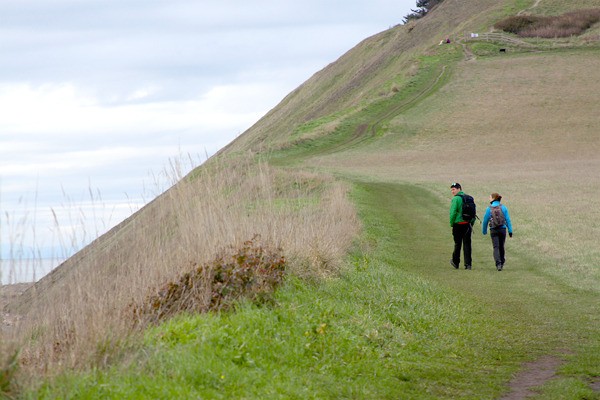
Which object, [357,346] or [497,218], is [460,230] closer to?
[497,218]

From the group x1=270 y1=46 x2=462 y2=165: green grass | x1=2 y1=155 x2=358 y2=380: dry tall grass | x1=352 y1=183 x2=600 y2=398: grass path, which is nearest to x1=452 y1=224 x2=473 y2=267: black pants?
x1=352 y1=183 x2=600 y2=398: grass path

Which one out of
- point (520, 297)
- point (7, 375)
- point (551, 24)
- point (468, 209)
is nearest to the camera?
point (7, 375)

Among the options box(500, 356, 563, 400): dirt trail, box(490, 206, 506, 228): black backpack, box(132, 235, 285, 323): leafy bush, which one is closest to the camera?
box(500, 356, 563, 400): dirt trail

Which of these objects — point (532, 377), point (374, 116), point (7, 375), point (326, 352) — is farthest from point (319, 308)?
point (374, 116)

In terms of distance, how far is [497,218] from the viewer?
1912cm

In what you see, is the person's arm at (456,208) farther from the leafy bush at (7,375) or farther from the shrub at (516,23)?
the shrub at (516,23)

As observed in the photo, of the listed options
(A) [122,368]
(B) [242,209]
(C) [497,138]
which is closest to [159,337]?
(A) [122,368]

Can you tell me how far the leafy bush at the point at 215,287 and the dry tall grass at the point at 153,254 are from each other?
205 mm

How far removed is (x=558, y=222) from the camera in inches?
1017

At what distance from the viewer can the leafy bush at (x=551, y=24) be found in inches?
3488

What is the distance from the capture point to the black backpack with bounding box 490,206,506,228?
19.1 meters

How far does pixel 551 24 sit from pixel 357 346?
8876 cm

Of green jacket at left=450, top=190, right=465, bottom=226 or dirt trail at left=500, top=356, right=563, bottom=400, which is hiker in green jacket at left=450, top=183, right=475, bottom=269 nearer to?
green jacket at left=450, top=190, right=465, bottom=226

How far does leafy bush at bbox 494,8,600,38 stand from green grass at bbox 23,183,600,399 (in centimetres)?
7916
